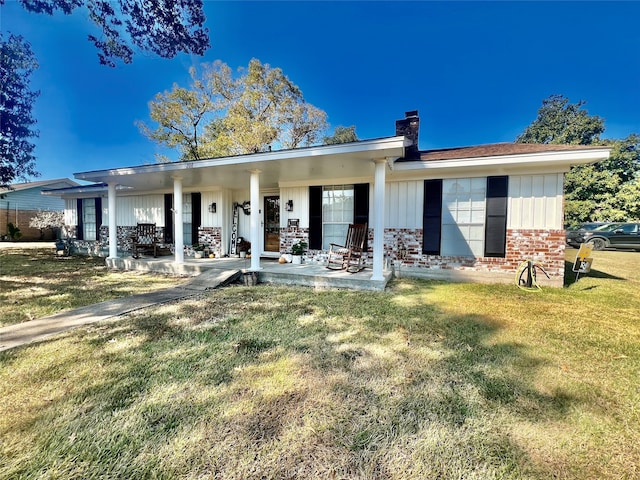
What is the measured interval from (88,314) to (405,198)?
6341 millimetres

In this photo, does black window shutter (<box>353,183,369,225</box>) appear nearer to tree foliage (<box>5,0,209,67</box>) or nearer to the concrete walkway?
the concrete walkway

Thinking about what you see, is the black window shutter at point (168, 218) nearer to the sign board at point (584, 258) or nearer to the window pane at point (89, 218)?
the window pane at point (89, 218)

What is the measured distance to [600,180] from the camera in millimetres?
19312

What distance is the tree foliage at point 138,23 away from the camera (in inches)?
257

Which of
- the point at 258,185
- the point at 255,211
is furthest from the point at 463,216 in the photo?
the point at 258,185

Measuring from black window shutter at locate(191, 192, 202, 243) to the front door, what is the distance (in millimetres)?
2312

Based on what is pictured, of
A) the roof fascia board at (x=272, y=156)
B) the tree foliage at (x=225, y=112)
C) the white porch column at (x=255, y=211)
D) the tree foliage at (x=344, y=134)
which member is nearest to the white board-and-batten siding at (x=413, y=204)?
the white porch column at (x=255, y=211)

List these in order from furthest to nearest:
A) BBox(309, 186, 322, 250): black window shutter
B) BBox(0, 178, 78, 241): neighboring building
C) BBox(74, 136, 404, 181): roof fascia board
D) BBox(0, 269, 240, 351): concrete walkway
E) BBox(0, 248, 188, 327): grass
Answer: BBox(0, 178, 78, 241): neighboring building < BBox(309, 186, 322, 250): black window shutter < BBox(74, 136, 404, 181): roof fascia board < BBox(0, 248, 188, 327): grass < BBox(0, 269, 240, 351): concrete walkway

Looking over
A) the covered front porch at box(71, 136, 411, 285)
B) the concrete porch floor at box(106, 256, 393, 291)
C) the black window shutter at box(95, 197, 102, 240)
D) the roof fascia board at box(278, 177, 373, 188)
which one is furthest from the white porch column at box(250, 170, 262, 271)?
the black window shutter at box(95, 197, 102, 240)

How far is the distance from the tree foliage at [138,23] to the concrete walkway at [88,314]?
21.3ft

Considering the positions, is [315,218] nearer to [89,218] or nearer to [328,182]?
[328,182]

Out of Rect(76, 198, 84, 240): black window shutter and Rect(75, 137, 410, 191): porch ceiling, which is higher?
Rect(75, 137, 410, 191): porch ceiling

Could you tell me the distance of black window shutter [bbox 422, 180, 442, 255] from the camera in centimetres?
647

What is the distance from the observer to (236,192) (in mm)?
9438
